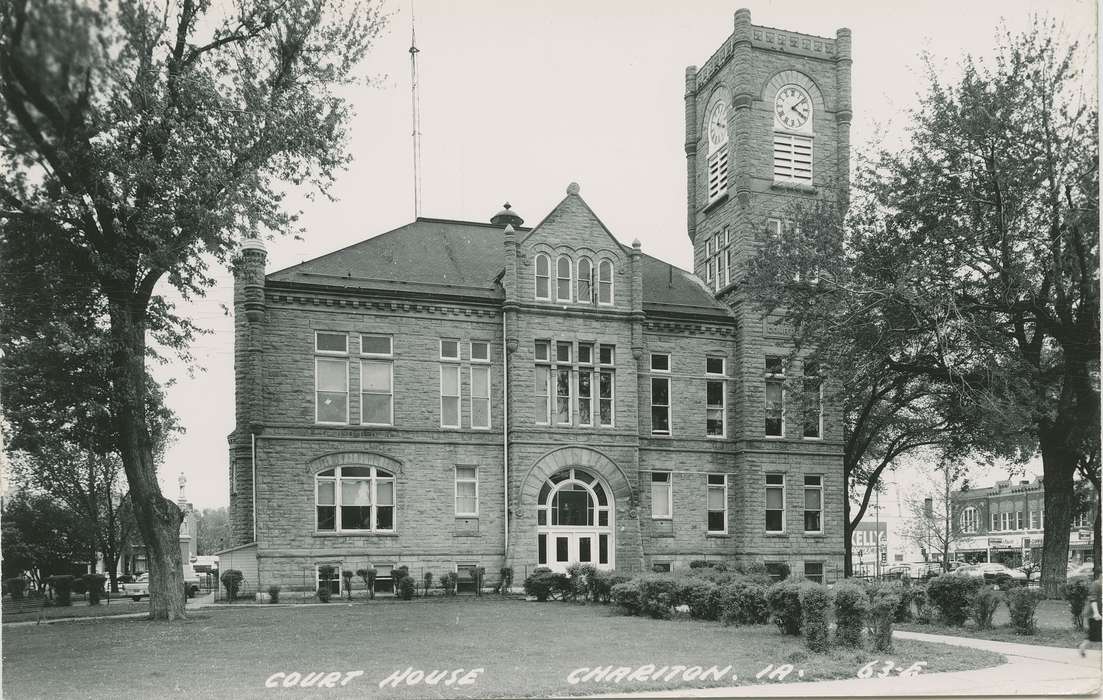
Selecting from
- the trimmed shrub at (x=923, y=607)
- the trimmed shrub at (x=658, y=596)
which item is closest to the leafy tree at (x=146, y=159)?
the trimmed shrub at (x=658, y=596)

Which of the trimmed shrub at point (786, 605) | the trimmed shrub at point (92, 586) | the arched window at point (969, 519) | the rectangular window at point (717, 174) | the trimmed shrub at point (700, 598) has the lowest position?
the arched window at point (969, 519)

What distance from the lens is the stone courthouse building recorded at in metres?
25.5

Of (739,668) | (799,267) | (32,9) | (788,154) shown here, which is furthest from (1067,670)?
(788,154)

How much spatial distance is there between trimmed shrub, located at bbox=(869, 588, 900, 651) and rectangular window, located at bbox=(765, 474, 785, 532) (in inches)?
646

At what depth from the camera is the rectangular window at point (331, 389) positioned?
2583 cm

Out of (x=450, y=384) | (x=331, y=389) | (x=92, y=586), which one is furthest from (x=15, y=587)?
(x=450, y=384)

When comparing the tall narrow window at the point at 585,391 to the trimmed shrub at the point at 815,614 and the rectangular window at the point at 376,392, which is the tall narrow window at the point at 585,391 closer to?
the rectangular window at the point at 376,392

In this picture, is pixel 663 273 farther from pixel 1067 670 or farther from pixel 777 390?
pixel 1067 670

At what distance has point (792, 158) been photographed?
29.1 meters

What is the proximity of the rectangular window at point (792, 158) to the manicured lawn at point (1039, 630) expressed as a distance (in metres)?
15.0

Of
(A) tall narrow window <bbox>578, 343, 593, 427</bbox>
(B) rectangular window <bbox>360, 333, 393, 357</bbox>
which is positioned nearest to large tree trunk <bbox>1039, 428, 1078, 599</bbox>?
(A) tall narrow window <bbox>578, 343, 593, 427</bbox>

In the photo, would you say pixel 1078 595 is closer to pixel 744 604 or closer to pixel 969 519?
pixel 744 604

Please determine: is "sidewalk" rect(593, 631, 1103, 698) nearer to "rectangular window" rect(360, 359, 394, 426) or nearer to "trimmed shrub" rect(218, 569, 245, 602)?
"trimmed shrub" rect(218, 569, 245, 602)

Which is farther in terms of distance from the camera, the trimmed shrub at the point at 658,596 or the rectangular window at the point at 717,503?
the rectangular window at the point at 717,503
